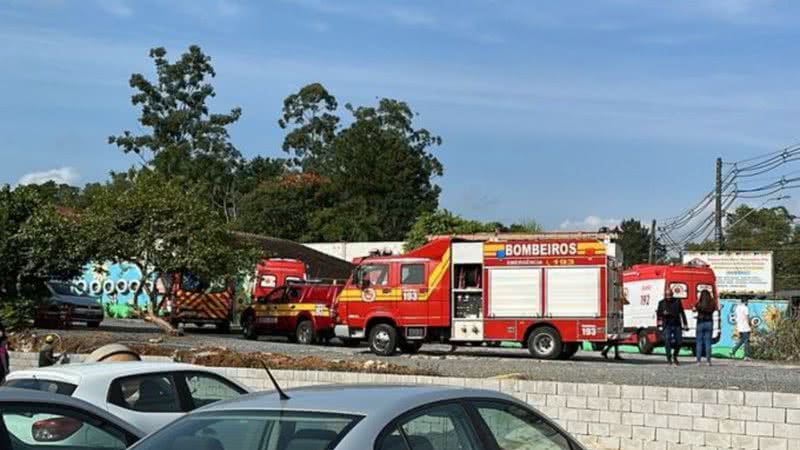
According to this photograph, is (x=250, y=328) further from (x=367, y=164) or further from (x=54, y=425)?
(x=367, y=164)

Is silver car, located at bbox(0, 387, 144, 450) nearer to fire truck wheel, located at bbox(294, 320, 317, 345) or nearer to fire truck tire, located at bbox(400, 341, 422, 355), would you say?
fire truck tire, located at bbox(400, 341, 422, 355)

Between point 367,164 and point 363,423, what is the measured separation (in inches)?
3055

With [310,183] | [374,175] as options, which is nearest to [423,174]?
[374,175]

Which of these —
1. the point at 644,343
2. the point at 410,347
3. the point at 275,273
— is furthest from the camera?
the point at 275,273

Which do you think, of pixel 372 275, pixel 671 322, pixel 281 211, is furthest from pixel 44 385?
pixel 281 211

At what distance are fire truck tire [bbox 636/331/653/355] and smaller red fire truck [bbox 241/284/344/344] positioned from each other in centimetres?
897

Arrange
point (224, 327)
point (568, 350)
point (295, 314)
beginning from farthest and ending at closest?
point (224, 327)
point (295, 314)
point (568, 350)

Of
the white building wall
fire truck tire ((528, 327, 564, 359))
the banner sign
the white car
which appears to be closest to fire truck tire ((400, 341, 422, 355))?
fire truck tire ((528, 327, 564, 359))

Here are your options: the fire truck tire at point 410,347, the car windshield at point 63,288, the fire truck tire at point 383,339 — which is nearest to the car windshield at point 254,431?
the fire truck tire at point 383,339

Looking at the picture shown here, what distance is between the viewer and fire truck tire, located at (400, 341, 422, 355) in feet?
83.9

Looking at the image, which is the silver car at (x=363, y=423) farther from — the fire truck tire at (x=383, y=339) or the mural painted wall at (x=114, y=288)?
the mural painted wall at (x=114, y=288)

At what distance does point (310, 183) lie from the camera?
78.3 m

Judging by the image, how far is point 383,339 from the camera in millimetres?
25188

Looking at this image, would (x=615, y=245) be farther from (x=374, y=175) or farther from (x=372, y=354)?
(x=374, y=175)
